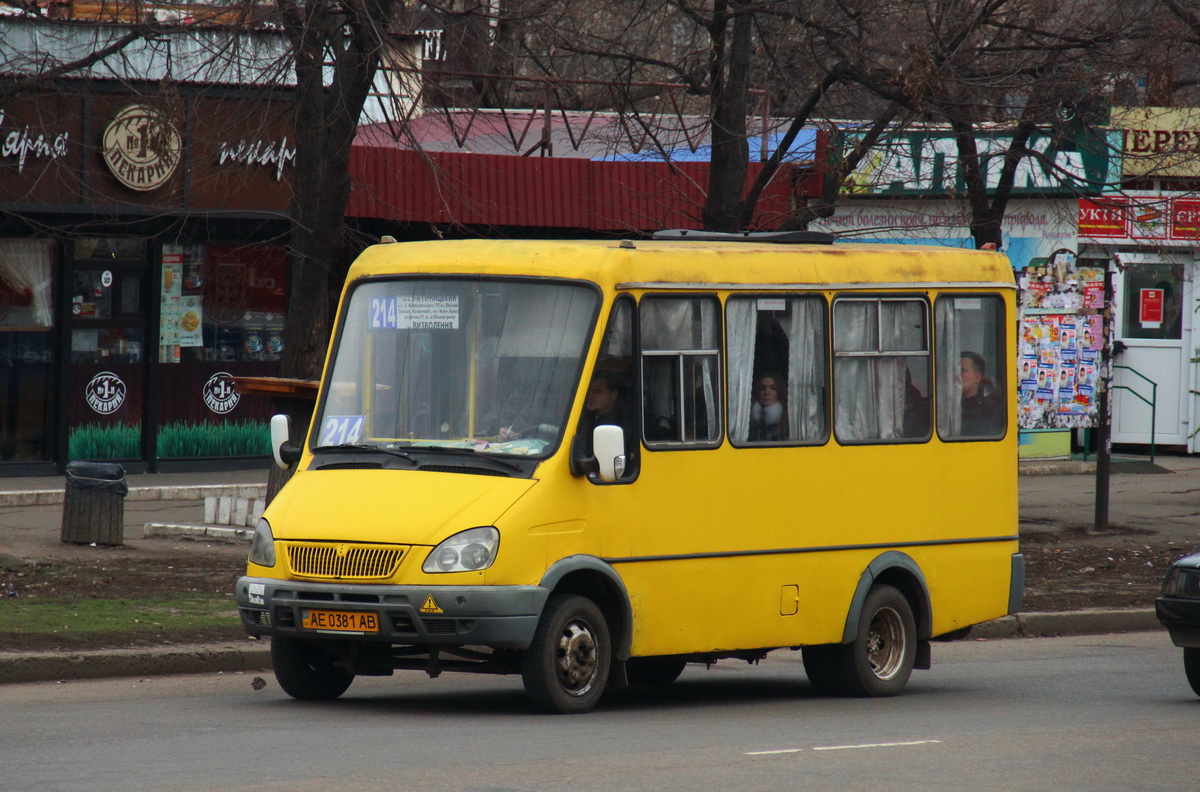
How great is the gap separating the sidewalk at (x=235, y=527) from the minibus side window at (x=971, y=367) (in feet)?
11.4

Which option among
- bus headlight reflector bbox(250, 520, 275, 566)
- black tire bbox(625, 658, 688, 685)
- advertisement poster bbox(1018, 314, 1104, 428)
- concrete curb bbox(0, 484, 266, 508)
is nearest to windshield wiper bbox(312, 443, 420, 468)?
bus headlight reflector bbox(250, 520, 275, 566)

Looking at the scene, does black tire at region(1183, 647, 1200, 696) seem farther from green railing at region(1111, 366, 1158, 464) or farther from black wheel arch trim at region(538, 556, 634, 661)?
green railing at region(1111, 366, 1158, 464)

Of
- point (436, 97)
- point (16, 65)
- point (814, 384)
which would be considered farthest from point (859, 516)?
point (16, 65)

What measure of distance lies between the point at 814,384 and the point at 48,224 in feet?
42.0

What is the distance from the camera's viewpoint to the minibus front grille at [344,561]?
8734 millimetres

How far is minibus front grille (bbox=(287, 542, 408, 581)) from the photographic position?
873 centimetres

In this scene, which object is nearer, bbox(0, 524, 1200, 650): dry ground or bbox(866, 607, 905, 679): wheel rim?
bbox(866, 607, 905, 679): wheel rim

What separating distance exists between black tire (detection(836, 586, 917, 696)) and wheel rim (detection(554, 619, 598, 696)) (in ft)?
6.48

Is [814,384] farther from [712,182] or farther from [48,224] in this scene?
[48,224]

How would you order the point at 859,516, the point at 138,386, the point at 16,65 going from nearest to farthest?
the point at 859,516 → the point at 16,65 → the point at 138,386

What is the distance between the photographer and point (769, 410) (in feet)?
33.2

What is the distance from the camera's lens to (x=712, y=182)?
1557cm

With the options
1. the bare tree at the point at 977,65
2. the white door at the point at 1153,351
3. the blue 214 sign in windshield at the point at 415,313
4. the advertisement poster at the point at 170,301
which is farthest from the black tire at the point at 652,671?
the white door at the point at 1153,351

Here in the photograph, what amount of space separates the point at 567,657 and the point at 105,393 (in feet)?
45.4
